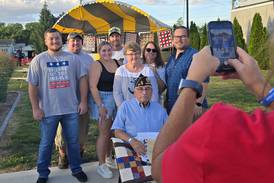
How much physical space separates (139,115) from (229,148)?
10.3 feet

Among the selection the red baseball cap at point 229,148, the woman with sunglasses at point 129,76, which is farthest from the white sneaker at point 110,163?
the red baseball cap at point 229,148

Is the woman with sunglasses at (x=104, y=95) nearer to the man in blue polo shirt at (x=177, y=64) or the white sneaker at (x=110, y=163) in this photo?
the white sneaker at (x=110, y=163)

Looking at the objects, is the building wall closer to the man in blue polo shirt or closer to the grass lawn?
the grass lawn

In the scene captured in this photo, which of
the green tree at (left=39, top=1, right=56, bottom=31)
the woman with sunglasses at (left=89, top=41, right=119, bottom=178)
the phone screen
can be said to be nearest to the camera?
the phone screen

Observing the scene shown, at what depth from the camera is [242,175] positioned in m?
0.87

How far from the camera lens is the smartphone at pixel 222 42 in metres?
1.17

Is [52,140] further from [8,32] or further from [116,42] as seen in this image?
[8,32]

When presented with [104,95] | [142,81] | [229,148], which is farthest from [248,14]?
[229,148]

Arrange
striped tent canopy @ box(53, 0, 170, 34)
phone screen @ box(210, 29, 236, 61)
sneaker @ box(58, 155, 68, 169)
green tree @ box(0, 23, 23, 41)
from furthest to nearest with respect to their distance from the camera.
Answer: green tree @ box(0, 23, 23, 41)
striped tent canopy @ box(53, 0, 170, 34)
sneaker @ box(58, 155, 68, 169)
phone screen @ box(210, 29, 236, 61)

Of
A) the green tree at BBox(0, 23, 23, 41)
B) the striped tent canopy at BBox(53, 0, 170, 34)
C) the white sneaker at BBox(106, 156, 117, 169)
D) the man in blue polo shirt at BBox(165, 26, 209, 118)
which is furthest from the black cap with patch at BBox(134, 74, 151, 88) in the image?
the green tree at BBox(0, 23, 23, 41)

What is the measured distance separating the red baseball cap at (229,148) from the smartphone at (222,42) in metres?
0.27

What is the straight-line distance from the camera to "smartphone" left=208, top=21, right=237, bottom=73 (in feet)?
3.83

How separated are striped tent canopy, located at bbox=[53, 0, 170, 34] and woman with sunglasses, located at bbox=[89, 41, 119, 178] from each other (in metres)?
10.0

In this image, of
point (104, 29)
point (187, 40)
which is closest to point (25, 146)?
point (187, 40)
